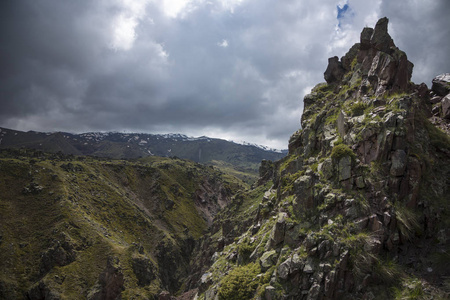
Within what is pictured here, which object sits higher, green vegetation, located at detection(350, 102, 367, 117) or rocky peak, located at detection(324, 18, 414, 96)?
rocky peak, located at detection(324, 18, 414, 96)

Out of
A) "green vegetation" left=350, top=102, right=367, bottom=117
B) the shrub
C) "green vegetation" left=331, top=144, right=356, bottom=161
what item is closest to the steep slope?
the shrub

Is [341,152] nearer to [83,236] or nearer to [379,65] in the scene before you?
[379,65]

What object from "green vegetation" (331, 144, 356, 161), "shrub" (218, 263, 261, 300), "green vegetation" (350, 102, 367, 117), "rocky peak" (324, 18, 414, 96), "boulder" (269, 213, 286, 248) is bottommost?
"shrub" (218, 263, 261, 300)

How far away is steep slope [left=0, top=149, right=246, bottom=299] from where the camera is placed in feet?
266

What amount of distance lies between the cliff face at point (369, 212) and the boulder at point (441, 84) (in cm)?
120

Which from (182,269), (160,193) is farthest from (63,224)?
(160,193)

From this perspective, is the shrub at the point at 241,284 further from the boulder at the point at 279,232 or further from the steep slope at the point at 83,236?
the steep slope at the point at 83,236

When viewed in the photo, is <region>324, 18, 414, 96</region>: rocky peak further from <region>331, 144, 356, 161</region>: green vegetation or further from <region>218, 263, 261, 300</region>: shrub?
<region>218, 263, 261, 300</region>: shrub

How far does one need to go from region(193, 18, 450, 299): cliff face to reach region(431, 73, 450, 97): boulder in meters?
1.20

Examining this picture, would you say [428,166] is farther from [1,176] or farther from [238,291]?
[1,176]

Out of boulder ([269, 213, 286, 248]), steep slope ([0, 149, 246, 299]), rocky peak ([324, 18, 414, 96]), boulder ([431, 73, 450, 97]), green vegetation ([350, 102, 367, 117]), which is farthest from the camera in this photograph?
steep slope ([0, 149, 246, 299])

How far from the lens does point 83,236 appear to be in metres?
96.7

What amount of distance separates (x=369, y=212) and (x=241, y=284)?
50.8 feet

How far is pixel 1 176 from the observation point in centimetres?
10925
